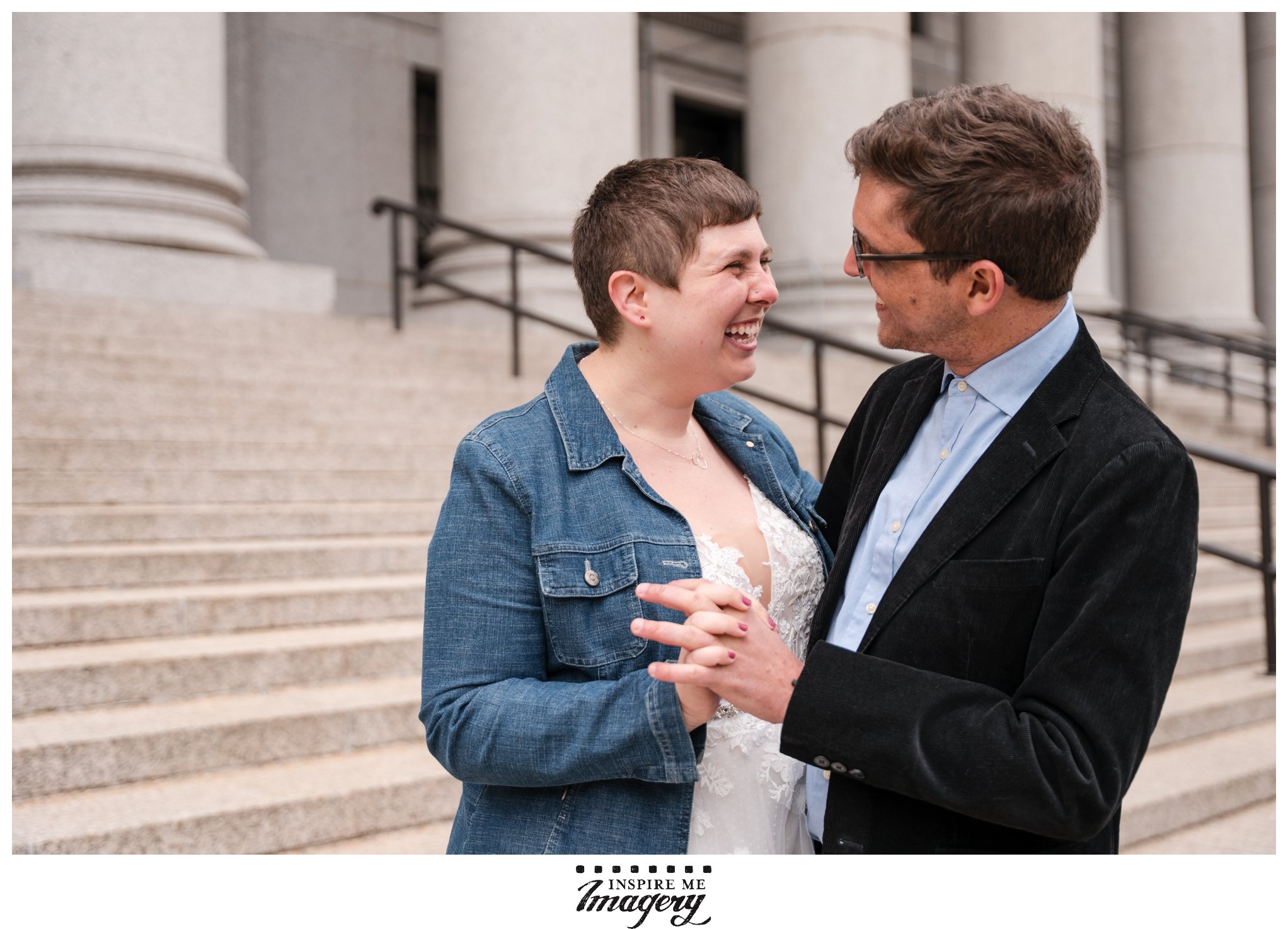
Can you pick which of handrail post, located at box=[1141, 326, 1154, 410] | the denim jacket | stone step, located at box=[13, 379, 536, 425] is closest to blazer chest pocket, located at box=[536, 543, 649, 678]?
the denim jacket

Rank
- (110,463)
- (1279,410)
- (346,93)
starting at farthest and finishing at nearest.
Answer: (346,93) < (110,463) < (1279,410)

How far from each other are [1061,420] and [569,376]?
2.55 feet

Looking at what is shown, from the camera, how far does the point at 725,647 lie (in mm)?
1452

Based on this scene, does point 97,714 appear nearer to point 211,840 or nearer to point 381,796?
point 211,840

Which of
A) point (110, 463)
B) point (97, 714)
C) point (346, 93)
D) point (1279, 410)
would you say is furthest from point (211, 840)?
point (346, 93)

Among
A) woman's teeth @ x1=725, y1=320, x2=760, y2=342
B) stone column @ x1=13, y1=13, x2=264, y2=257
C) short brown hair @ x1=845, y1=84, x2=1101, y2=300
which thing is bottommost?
woman's teeth @ x1=725, y1=320, x2=760, y2=342

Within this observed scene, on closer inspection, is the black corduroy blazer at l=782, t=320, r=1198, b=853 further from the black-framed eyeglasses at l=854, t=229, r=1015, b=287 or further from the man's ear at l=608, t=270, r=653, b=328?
the man's ear at l=608, t=270, r=653, b=328

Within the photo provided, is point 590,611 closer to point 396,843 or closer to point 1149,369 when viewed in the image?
point 396,843

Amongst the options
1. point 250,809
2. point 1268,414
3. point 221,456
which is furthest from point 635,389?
point 1268,414

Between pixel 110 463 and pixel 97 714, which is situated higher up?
pixel 110 463

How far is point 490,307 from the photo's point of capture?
29.0ft

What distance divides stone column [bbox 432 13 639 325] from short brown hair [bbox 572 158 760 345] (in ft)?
22.1

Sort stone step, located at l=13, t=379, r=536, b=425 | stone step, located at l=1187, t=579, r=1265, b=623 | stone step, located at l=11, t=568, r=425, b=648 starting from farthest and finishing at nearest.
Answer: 1. stone step, located at l=1187, t=579, r=1265, b=623
2. stone step, located at l=13, t=379, r=536, b=425
3. stone step, located at l=11, t=568, r=425, b=648

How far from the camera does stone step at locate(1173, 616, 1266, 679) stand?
5.36 meters
